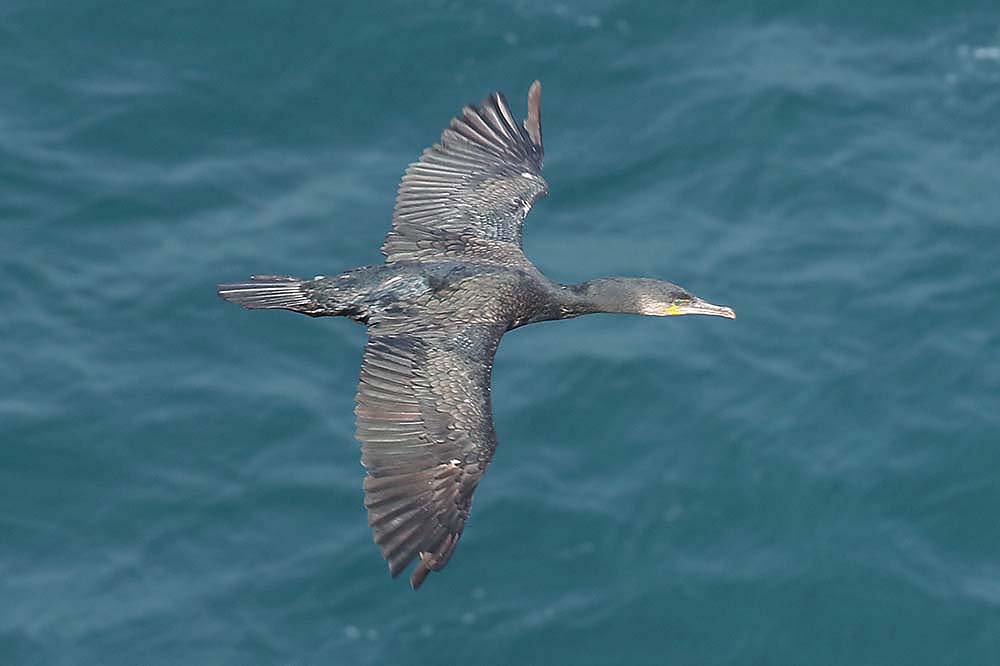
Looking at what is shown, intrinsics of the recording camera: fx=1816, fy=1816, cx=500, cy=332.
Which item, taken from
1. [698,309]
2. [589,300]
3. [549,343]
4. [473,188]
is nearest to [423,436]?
[589,300]

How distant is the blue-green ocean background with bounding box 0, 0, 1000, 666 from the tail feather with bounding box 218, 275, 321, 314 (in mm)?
8140

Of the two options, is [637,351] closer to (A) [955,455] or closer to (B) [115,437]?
(A) [955,455]

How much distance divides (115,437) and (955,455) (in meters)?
11.9

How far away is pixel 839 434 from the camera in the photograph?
2603 cm

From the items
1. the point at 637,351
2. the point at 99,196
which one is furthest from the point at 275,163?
the point at 637,351

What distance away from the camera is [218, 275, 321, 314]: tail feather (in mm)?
17219

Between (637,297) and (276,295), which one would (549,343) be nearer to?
(637,297)

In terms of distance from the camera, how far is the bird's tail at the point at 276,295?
17.2 metres

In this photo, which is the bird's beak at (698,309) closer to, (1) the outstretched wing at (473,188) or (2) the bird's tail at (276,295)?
(1) the outstretched wing at (473,188)

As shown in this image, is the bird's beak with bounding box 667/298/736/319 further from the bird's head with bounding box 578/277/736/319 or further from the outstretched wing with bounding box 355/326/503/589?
the outstretched wing with bounding box 355/326/503/589

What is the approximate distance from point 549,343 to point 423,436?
11871 millimetres

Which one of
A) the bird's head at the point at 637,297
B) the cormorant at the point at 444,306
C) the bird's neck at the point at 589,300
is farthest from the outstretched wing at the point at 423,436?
the bird's head at the point at 637,297

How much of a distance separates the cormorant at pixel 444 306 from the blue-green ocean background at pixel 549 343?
24.4ft

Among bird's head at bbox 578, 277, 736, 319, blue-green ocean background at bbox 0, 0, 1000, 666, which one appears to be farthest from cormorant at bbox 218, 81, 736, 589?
blue-green ocean background at bbox 0, 0, 1000, 666
